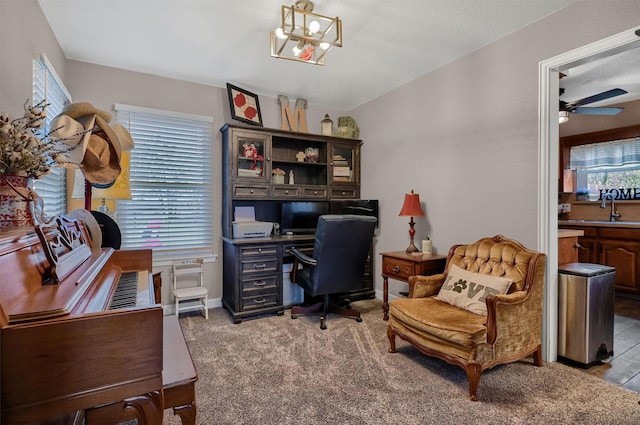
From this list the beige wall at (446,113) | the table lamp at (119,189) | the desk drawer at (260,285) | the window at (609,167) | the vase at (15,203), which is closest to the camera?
the vase at (15,203)

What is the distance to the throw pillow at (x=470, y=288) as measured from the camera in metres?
2.24

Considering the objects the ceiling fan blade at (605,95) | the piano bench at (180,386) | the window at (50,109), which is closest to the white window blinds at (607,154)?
the ceiling fan blade at (605,95)

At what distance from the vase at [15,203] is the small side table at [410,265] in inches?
106

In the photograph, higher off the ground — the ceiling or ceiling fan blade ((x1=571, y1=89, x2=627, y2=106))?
the ceiling

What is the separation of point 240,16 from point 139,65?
1473 mm

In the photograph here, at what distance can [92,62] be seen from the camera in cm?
311

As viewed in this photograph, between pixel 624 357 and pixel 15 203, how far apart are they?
3927 millimetres

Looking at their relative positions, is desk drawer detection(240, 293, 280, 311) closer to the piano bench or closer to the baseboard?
the baseboard

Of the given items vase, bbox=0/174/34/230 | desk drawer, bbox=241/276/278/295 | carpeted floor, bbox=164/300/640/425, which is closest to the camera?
vase, bbox=0/174/34/230

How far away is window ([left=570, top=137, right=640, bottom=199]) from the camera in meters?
4.32

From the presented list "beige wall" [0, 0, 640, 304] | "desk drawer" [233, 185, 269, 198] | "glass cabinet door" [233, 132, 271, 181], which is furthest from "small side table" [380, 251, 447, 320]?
"glass cabinet door" [233, 132, 271, 181]

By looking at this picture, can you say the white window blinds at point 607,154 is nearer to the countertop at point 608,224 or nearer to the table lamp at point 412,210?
the countertop at point 608,224

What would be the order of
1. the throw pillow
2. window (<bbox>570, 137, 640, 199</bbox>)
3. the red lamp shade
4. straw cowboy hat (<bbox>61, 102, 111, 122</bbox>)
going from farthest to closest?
window (<bbox>570, 137, 640, 199</bbox>) → the red lamp shade → the throw pillow → straw cowboy hat (<bbox>61, 102, 111, 122</bbox>)

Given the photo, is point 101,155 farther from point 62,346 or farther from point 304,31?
point 304,31
